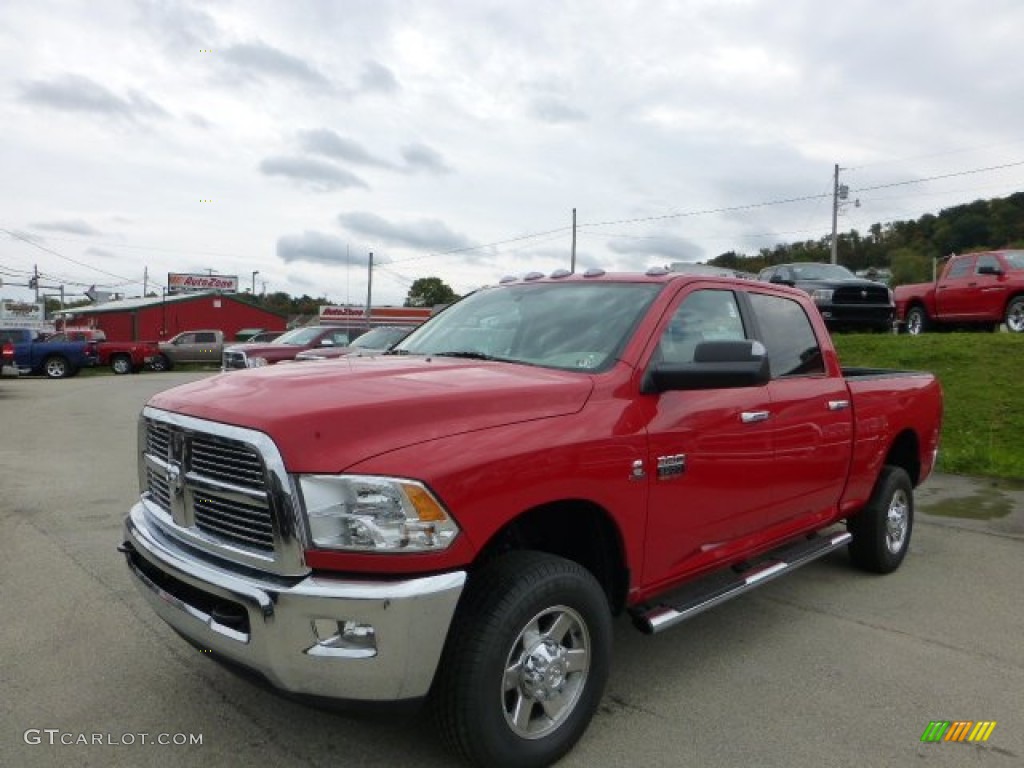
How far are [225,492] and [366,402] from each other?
0.57 m

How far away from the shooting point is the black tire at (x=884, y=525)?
16.9 feet

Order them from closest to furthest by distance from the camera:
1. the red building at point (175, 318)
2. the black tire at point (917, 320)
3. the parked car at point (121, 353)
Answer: the black tire at point (917, 320)
the parked car at point (121, 353)
the red building at point (175, 318)

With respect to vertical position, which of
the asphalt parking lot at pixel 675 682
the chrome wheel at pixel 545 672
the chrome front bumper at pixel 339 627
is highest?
the chrome front bumper at pixel 339 627

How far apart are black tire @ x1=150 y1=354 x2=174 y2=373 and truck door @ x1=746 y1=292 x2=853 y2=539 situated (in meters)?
31.8

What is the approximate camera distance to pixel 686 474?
132 inches

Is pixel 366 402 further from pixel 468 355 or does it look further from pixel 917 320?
pixel 917 320

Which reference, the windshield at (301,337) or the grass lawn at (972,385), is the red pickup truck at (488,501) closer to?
the grass lawn at (972,385)

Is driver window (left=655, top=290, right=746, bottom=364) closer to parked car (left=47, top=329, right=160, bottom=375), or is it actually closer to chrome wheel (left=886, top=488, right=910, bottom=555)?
chrome wheel (left=886, top=488, right=910, bottom=555)

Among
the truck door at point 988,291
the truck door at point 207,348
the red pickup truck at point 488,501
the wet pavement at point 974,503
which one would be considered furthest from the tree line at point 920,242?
the red pickup truck at point 488,501

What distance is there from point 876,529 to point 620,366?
2.90 metres

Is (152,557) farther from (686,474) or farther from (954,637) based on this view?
(954,637)

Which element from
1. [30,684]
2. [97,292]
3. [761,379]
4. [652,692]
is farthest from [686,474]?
[97,292]

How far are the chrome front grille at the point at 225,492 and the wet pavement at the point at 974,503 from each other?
6.19 metres

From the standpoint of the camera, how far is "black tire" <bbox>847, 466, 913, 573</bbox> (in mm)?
5164
